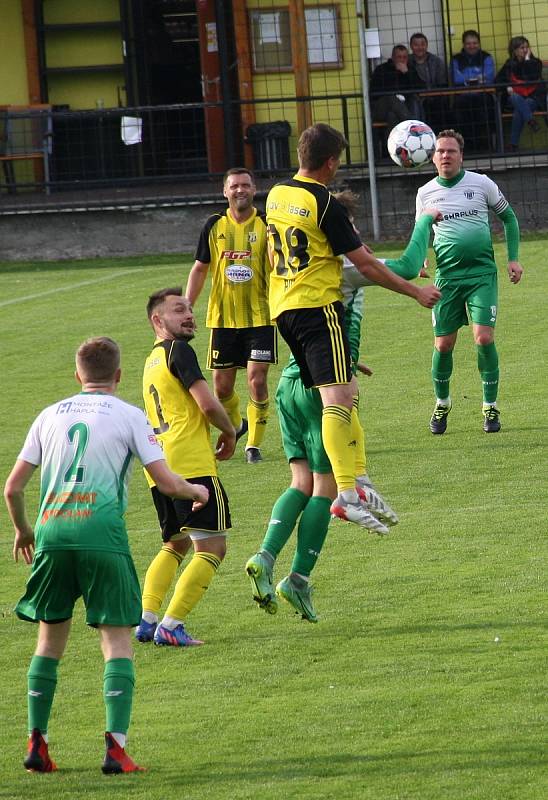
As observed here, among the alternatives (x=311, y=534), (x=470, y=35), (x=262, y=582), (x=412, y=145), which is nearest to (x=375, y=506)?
(x=311, y=534)

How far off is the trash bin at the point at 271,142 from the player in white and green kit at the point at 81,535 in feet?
57.7

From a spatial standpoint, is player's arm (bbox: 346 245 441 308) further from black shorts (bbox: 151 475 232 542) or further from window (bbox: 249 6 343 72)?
window (bbox: 249 6 343 72)

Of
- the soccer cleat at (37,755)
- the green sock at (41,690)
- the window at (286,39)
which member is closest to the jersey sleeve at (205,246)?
the green sock at (41,690)

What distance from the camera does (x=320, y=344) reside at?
7031 mm

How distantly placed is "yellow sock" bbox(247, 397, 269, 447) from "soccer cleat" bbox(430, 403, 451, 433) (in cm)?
135

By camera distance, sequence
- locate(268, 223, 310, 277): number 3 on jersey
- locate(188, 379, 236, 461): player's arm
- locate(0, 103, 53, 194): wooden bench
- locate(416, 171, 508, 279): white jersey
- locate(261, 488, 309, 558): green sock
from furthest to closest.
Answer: locate(0, 103, 53, 194): wooden bench, locate(416, 171, 508, 279): white jersey, locate(268, 223, 310, 277): number 3 on jersey, locate(261, 488, 309, 558): green sock, locate(188, 379, 236, 461): player's arm

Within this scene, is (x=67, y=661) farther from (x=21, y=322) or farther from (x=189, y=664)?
(x=21, y=322)

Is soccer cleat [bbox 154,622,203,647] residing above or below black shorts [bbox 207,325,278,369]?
below

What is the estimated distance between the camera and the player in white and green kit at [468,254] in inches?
426

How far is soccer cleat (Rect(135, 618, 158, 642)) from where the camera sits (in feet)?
21.8

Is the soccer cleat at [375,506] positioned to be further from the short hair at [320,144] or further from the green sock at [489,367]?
the green sock at [489,367]

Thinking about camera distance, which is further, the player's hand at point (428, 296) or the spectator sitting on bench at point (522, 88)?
the spectator sitting on bench at point (522, 88)

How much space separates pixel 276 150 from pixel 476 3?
13.1ft

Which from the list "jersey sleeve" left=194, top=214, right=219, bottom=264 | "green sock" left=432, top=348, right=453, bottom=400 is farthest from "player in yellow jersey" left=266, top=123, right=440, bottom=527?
"green sock" left=432, top=348, right=453, bottom=400
